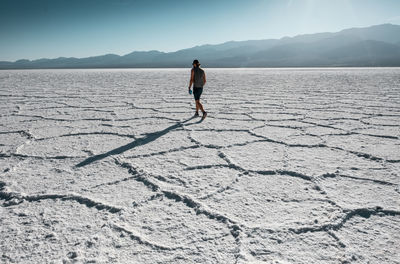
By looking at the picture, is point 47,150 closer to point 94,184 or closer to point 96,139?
point 96,139

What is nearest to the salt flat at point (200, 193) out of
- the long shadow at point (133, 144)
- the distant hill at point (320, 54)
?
the long shadow at point (133, 144)

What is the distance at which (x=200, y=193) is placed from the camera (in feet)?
4.56

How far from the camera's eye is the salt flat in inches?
39.4

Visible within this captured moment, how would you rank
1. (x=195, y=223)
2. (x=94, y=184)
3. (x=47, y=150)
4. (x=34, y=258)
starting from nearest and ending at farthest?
(x=34, y=258) < (x=195, y=223) < (x=94, y=184) < (x=47, y=150)

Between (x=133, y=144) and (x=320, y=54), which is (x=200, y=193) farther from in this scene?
(x=320, y=54)

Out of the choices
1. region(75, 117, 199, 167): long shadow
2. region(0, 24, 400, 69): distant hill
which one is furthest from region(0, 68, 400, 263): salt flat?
region(0, 24, 400, 69): distant hill

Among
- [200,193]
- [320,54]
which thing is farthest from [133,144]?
[320,54]

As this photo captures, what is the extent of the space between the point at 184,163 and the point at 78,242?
0.85 m

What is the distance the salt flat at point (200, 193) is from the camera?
1.00 metres

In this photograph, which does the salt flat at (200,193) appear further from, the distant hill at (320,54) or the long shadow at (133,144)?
the distant hill at (320,54)

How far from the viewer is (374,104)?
13.5 feet

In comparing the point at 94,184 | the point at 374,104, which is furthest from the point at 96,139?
the point at 374,104

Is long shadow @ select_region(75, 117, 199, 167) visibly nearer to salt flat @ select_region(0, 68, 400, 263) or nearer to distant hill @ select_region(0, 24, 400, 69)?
salt flat @ select_region(0, 68, 400, 263)

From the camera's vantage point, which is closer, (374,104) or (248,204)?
(248,204)
